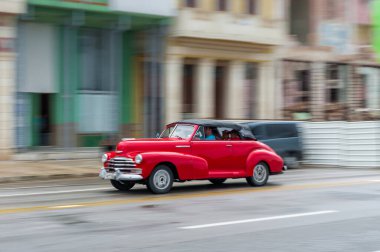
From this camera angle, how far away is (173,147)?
42.8 ft

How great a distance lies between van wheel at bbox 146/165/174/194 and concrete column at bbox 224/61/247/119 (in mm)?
16968

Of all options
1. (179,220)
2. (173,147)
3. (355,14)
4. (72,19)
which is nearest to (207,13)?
(72,19)

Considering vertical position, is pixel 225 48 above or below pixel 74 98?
above

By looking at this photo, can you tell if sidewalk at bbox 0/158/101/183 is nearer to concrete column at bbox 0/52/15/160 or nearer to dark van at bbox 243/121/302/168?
concrete column at bbox 0/52/15/160

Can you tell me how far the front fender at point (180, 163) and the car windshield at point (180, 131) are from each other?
655mm

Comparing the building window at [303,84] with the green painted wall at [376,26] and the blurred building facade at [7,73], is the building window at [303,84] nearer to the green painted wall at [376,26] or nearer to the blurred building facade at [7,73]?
the green painted wall at [376,26]

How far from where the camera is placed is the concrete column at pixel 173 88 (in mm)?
27078

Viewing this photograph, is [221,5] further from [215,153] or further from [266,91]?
[215,153]

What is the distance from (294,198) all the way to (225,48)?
17488mm

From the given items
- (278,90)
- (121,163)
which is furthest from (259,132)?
(121,163)

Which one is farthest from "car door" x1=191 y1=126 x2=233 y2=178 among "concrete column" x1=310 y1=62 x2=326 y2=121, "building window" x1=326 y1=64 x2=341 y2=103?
"building window" x1=326 y1=64 x2=341 y2=103

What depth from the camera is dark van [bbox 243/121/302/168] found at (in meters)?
22.0

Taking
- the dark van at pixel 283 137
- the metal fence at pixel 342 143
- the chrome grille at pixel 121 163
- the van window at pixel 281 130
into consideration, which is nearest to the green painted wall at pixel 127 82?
the dark van at pixel 283 137

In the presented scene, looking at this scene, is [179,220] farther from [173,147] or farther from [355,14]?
[355,14]
